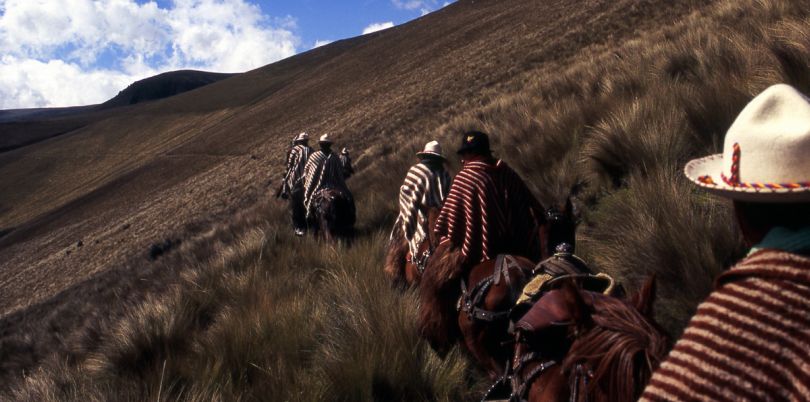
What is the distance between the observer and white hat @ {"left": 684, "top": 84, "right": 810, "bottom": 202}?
5.42 feet

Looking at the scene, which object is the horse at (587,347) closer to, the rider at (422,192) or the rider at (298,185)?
the rider at (422,192)

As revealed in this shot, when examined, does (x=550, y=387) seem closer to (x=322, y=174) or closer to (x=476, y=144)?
(x=476, y=144)

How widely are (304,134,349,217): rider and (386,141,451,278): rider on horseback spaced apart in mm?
3693

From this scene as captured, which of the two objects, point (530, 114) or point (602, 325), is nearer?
point (602, 325)

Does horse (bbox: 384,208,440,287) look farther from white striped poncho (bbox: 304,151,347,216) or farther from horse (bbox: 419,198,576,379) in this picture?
white striped poncho (bbox: 304,151,347,216)

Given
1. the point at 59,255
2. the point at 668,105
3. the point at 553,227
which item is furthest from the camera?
the point at 59,255

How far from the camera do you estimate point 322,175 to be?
10211 mm

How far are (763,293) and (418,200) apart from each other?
487 cm

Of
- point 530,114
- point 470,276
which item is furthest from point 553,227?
point 530,114

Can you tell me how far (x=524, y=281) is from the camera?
392cm

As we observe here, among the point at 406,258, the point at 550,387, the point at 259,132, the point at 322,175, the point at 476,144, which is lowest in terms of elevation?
the point at 406,258

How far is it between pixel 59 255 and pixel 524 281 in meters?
30.6

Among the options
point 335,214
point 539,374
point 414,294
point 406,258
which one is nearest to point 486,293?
point 539,374

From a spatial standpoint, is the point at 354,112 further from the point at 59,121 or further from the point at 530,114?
the point at 59,121
